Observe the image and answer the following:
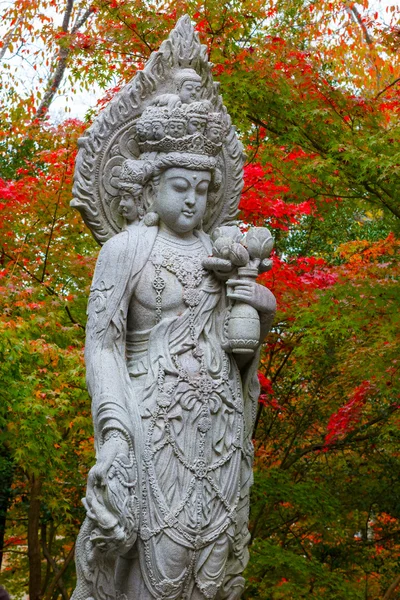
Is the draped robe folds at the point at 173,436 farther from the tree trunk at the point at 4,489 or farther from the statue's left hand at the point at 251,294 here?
the tree trunk at the point at 4,489

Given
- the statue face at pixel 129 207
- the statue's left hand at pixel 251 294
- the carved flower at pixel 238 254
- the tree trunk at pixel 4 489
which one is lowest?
the tree trunk at pixel 4 489

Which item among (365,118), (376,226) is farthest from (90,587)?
(376,226)

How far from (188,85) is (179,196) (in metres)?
0.61

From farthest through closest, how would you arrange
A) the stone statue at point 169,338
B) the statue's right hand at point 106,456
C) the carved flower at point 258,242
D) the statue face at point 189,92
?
the statue face at point 189,92
the carved flower at point 258,242
the stone statue at point 169,338
the statue's right hand at point 106,456

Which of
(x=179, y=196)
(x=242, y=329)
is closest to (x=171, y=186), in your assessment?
(x=179, y=196)

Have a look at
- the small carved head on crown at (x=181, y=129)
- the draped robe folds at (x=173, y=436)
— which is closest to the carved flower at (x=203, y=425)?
the draped robe folds at (x=173, y=436)

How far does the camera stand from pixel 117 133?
5836mm

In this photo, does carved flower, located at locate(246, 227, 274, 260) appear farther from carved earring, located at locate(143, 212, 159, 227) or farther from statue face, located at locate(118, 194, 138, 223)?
statue face, located at locate(118, 194, 138, 223)

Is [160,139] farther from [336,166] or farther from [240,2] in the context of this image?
[240,2]

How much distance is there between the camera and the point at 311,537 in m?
13.5

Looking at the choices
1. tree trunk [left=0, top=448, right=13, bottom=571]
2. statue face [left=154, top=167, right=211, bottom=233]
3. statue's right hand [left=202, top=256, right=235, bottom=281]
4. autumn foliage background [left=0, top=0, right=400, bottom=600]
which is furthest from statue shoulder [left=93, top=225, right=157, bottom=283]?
tree trunk [left=0, top=448, right=13, bottom=571]

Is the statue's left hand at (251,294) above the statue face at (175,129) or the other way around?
the other way around

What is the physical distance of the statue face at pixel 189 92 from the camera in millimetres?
5742

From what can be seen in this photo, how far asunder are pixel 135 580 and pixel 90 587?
0.22 meters
